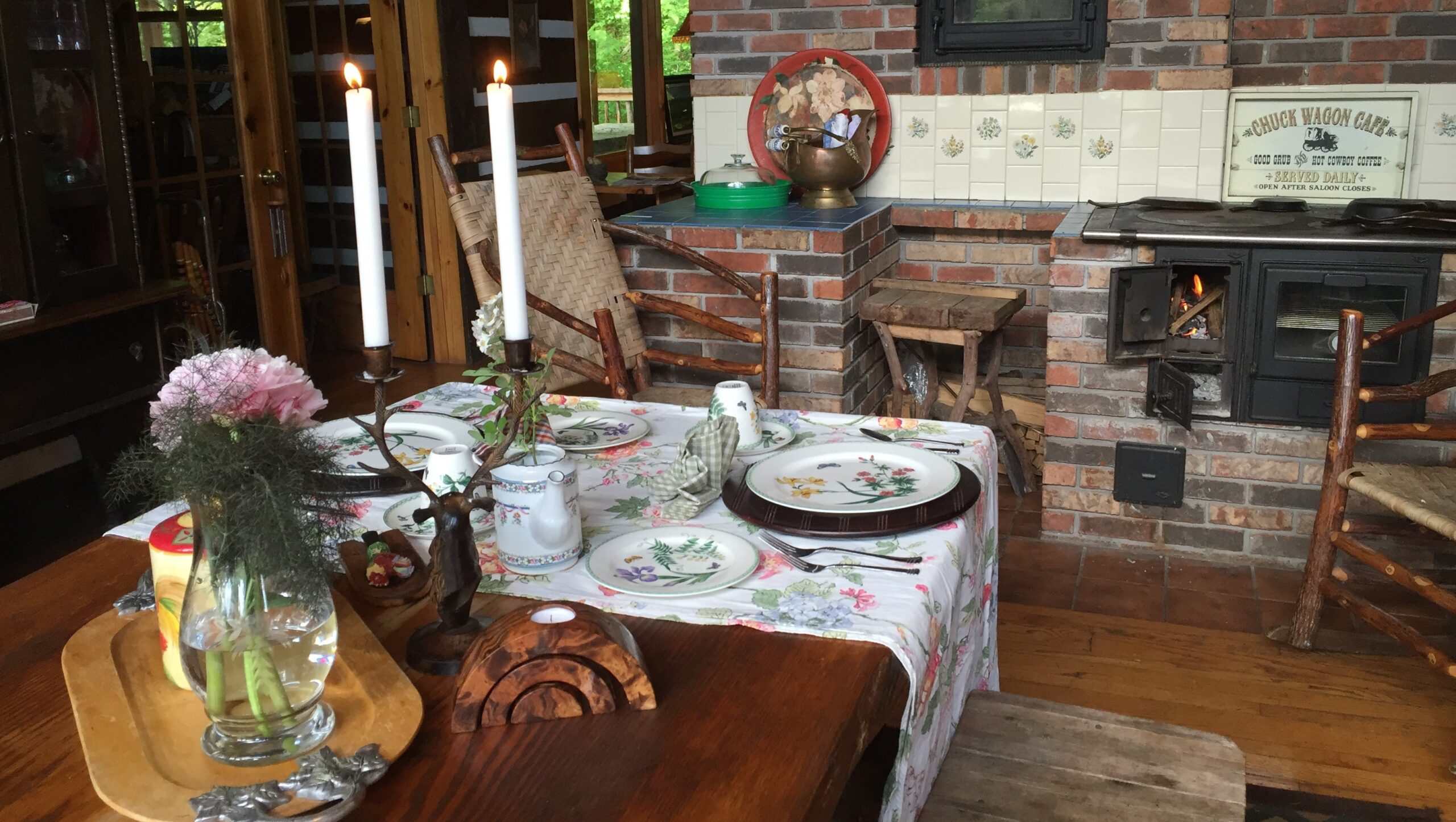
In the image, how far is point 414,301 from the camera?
198 inches

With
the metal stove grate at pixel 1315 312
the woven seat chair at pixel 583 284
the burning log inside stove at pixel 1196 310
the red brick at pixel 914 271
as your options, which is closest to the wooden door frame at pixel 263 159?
the woven seat chair at pixel 583 284

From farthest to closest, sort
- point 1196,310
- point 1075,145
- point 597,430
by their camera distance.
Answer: point 1075,145 → point 1196,310 → point 597,430

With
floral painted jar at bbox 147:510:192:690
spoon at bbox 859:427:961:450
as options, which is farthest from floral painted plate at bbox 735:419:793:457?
floral painted jar at bbox 147:510:192:690

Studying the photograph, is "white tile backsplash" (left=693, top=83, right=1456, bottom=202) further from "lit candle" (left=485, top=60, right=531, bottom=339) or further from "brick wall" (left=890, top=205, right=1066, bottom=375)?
"lit candle" (left=485, top=60, right=531, bottom=339)

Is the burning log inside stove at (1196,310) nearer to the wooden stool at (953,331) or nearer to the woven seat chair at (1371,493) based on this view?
the wooden stool at (953,331)

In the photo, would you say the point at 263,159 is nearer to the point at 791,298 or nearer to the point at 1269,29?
the point at 791,298

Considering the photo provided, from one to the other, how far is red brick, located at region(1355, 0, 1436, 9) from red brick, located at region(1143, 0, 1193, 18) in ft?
1.55

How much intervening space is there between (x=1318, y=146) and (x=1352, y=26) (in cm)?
32

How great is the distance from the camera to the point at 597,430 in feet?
5.83

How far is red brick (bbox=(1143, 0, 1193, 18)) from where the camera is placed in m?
3.21

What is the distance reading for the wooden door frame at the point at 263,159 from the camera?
159 inches

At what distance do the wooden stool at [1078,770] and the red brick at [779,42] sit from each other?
2.55m

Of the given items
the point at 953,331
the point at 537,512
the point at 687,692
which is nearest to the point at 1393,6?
the point at 953,331

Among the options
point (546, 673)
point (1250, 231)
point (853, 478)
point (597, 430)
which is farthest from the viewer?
point (1250, 231)
